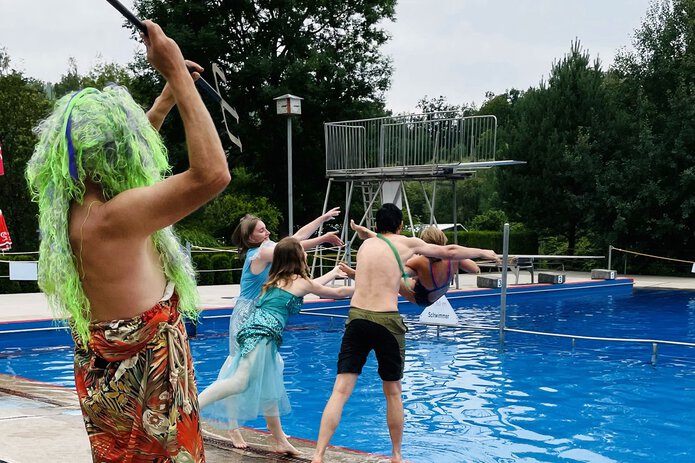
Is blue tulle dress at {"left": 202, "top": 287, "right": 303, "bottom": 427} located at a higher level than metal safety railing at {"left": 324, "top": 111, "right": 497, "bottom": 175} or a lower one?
lower

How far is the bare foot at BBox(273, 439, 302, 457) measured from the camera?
543cm

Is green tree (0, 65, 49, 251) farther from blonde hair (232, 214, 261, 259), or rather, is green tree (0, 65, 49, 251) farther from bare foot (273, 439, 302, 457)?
bare foot (273, 439, 302, 457)

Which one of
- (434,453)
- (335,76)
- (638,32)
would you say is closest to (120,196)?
(434,453)

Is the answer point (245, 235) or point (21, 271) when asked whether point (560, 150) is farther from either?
point (245, 235)

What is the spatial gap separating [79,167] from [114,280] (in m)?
0.33

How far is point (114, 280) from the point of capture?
2172 millimetres

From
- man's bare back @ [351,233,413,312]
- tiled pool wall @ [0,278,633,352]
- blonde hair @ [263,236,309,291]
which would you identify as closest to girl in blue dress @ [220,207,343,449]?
blonde hair @ [263,236,309,291]

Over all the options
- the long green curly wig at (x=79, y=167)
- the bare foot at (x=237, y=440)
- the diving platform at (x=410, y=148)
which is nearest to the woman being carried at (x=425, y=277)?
the bare foot at (x=237, y=440)

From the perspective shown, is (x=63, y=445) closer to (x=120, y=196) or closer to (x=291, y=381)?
(x=120, y=196)

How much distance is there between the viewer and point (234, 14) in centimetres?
2802

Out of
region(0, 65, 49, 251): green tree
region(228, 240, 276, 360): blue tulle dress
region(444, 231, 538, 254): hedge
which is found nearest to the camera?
region(228, 240, 276, 360): blue tulle dress

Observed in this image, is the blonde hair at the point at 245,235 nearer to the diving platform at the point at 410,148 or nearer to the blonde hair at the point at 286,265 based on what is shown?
the blonde hair at the point at 286,265

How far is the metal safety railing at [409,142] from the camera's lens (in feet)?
57.7

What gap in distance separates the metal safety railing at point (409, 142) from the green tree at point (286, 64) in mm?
6641
